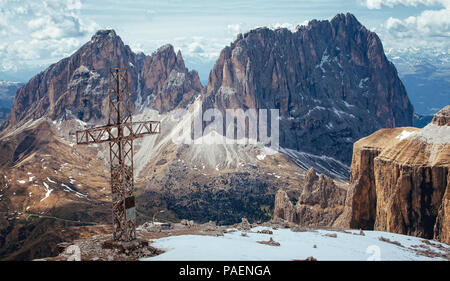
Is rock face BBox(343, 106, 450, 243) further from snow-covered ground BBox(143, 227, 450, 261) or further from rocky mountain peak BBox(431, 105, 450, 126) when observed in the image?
snow-covered ground BBox(143, 227, 450, 261)

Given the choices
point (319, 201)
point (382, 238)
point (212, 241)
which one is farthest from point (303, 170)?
point (212, 241)

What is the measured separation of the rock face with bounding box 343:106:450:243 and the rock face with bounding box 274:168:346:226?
23306 millimetres

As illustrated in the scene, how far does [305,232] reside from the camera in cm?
5091

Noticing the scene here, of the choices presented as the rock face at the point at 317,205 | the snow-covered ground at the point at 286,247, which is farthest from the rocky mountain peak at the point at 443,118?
the rock face at the point at 317,205

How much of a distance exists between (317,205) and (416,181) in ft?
119

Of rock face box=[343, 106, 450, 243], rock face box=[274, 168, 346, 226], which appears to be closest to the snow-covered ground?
rock face box=[343, 106, 450, 243]

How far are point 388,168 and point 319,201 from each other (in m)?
32.3

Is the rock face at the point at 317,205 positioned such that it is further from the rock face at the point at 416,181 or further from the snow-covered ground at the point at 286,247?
the snow-covered ground at the point at 286,247

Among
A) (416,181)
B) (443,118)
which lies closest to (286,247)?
(416,181)

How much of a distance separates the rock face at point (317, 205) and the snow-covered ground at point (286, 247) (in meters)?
42.3

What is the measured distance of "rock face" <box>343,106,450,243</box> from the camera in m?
60.2

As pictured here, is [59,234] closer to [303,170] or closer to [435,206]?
[435,206]

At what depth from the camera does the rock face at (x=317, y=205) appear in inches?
3669

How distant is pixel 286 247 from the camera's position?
3978 centimetres
